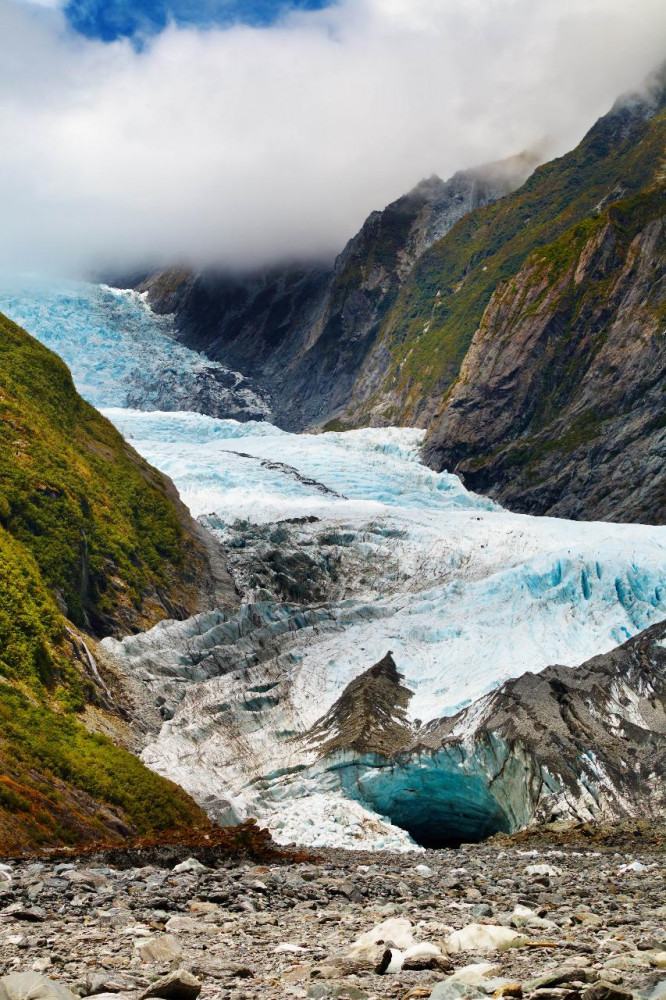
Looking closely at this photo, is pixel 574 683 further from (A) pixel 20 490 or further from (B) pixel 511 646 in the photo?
(A) pixel 20 490

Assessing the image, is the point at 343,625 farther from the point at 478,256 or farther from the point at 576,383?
the point at 478,256

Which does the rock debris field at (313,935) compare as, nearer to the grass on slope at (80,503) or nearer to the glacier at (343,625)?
the glacier at (343,625)

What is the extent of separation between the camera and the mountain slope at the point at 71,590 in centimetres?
2603

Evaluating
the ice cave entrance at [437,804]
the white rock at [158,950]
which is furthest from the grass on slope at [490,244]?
the white rock at [158,950]

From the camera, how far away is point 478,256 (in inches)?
6309

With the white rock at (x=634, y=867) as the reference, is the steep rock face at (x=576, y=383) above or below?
above

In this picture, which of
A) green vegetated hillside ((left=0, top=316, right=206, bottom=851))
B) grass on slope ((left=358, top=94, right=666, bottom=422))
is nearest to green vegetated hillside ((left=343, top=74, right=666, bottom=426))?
grass on slope ((left=358, top=94, right=666, bottom=422))

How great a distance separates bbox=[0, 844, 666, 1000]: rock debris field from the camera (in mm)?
7152

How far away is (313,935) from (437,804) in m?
30.6

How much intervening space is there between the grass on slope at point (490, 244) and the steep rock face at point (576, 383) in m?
14.2

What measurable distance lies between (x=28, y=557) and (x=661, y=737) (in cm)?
2642

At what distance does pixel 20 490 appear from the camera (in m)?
46.0

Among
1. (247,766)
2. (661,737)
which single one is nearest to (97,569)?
(247,766)

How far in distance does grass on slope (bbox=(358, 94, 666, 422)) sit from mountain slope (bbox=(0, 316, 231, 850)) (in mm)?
84199
